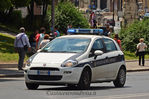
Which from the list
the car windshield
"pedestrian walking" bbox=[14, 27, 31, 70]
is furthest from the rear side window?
"pedestrian walking" bbox=[14, 27, 31, 70]

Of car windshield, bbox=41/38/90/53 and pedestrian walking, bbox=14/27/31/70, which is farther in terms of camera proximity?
pedestrian walking, bbox=14/27/31/70

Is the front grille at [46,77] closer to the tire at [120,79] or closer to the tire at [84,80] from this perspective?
the tire at [84,80]

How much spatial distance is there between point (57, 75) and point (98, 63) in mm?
1828

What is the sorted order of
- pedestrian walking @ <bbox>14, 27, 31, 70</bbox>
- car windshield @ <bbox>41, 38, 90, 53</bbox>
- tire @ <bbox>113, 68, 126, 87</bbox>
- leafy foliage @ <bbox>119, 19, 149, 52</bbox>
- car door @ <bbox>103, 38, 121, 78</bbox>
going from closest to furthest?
1. car windshield @ <bbox>41, 38, 90, 53</bbox>
2. car door @ <bbox>103, 38, 121, 78</bbox>
3. tire @ <bbox>113, 68, 126, 87</bbox>
4. pedestrian walking @ <bbox>14, 27, 31, 70</bbox>
5. leafy foliage @ <bbox>119, 19, 149, 52</bbox>

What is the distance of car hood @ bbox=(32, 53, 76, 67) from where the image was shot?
17.0 metres

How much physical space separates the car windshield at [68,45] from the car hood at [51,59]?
1.51ft

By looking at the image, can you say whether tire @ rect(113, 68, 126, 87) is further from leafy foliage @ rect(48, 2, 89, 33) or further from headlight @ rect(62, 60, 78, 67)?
leafy foliage @ rect(48, 2, 89, 33)

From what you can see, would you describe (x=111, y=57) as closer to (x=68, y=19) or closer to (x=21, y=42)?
(x=21, y=42)

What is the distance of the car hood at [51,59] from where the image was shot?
671 inches

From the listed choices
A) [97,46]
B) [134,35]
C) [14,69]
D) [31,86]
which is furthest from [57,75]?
[134,35]

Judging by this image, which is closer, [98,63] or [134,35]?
[98,63]

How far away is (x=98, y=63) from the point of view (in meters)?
18.4

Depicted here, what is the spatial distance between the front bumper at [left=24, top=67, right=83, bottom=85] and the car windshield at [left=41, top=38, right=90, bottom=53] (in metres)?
0.98

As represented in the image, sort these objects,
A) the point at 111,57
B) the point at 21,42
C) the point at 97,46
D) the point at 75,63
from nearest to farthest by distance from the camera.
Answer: the point at 75,63
the point at 97,46
the point at 111,57
the point at 21,42
